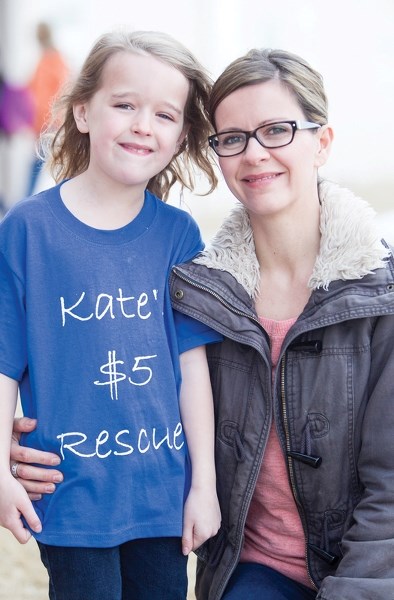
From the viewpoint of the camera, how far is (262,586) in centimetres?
205

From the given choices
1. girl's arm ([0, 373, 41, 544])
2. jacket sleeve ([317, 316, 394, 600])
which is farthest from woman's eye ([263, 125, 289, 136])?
girl's arm ([0, 373, 41, 544])

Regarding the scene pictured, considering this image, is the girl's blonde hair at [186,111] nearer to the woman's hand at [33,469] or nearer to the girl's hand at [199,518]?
the woman's hand at [33,469]

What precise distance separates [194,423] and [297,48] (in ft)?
36.8

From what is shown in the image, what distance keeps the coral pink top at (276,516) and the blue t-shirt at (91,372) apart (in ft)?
0.70

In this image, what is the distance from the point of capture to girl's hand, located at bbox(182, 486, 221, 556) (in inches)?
80.4

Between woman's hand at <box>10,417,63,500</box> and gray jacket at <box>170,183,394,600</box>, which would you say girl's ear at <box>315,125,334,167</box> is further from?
woman's hand at <box>10,417,63,500</box>

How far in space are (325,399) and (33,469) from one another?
2.25 ft

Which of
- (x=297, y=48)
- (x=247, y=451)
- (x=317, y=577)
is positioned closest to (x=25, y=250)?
(x=247, y=451)

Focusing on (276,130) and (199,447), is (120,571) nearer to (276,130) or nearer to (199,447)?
(199,447)

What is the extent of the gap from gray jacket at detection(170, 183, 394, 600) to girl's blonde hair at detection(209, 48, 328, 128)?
0.23 m

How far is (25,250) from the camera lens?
1990 mm

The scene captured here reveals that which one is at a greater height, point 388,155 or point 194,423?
point 388,155

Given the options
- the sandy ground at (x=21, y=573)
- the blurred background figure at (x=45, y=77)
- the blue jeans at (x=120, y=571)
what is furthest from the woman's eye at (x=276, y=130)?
the blurred background figure at (x=45, y=77)

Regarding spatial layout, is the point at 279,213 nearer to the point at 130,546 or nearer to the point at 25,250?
the point at 25,250
